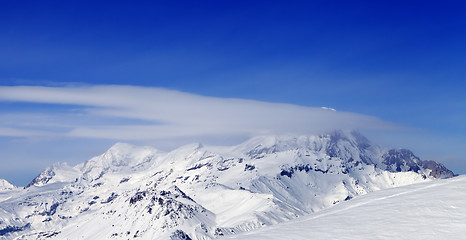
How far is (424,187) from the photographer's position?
30031 millimetres

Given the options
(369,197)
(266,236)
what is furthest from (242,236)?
(369,197)

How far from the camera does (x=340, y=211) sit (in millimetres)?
26891

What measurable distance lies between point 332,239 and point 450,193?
906cm

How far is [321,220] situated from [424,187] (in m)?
8.89

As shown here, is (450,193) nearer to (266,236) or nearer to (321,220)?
(321,220)

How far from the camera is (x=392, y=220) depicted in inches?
894

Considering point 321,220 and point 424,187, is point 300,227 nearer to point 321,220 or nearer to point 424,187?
point 321,220

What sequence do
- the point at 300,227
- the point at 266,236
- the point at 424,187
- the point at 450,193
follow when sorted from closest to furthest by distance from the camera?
the point at 266,236, the point at 300,227, the point at 450,193, the point at 424,187

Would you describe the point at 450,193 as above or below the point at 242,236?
above

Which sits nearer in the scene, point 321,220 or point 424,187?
point 321,220

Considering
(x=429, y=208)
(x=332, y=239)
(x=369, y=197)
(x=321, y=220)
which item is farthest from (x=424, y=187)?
(x=332, y=239)

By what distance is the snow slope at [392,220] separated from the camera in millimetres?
20906

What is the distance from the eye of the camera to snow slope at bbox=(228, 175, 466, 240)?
68.6 ft

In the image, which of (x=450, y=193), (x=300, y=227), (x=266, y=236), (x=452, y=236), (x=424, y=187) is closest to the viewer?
(x=452, y=236)
